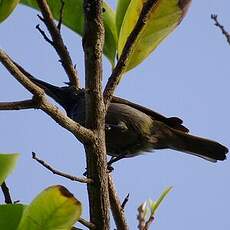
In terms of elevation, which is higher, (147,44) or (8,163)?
(147,44)

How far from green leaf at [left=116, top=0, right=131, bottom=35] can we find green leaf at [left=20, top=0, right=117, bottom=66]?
0.06 m

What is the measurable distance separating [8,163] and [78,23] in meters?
1.37

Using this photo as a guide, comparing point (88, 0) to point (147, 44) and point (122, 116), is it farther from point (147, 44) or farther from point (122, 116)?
point (122, 116)

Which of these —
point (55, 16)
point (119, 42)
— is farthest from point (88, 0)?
point (55, 16)

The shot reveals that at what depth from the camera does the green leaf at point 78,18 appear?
9.37 feet

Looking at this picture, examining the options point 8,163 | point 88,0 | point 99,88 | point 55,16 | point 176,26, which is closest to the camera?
point 8,163

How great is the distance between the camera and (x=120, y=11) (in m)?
2.78

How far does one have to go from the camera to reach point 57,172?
90.0 inches

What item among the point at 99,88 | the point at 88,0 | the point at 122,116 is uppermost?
the point at 88,0

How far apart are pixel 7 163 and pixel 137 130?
3.16 m

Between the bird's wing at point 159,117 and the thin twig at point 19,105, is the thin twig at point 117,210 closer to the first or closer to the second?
the thin twig at point 19,105

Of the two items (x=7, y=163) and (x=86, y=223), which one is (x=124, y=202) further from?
(x=7, y=163)

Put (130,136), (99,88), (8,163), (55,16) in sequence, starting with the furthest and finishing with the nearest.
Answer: (130,136), (55,16), (99,88), (8,163)

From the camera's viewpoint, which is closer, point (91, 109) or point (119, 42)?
point (91, 109)
